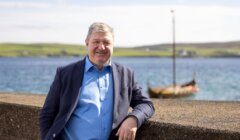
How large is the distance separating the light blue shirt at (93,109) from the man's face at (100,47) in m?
0.07

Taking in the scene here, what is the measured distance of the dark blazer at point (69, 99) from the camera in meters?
4.16

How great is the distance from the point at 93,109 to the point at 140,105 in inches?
16.4

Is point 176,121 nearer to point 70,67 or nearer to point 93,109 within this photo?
point 93,109

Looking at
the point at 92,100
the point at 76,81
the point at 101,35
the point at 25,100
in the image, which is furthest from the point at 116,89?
the point at 25,100

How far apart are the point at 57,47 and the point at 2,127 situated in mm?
192288

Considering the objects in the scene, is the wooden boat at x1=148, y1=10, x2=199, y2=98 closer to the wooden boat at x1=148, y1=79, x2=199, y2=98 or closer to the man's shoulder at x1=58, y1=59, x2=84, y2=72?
the wooden boat at x1=148, y1=79, x2=199, y2=98

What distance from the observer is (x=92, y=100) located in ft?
13.6

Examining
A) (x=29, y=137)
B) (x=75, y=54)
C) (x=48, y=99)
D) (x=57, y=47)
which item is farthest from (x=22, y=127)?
(x=57, y=47)

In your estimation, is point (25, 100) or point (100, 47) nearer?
point (100, 47)

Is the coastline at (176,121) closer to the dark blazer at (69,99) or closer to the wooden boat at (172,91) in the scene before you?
the dark blazer at (69,99)

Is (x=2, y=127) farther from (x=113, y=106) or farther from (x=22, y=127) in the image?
(x=113, y=106)

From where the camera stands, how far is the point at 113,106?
13.7ft

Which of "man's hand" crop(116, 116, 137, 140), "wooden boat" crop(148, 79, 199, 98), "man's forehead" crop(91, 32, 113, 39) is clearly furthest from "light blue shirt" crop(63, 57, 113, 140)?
"wooden boat" crop(148, 79, 199, 98)

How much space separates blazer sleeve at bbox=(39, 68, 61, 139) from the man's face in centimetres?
30
